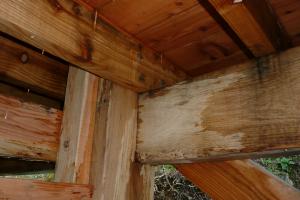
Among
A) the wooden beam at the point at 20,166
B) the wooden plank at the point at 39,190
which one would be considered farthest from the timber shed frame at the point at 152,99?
the wooden beam at the point at 20,166

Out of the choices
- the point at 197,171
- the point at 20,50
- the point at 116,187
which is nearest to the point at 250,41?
the point at 197,171

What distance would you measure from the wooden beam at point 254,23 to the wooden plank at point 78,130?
19.5 inches

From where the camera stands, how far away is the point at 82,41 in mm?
1029

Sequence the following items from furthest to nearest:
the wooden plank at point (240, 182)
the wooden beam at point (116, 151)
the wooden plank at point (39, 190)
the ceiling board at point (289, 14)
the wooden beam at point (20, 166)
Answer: the wooden beam at point (20, 166), the wooden plank at point (240, 182), the wooden beam at point (116, 151), the ceiling board at point (289, 14), the wooden plank at point (39, 190)

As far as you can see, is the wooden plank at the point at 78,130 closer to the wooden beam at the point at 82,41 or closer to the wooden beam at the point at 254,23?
the wooden beam at the point at 82,41

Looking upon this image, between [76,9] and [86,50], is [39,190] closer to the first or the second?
[86,50]

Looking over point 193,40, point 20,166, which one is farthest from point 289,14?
point 20,166

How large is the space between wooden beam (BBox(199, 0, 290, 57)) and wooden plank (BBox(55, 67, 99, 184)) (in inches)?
19.5

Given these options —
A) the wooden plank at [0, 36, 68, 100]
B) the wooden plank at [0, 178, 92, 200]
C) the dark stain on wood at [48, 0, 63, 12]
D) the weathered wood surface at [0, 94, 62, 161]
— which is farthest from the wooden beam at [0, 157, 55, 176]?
the dark stain on wood at [48, 0, 63, 12]

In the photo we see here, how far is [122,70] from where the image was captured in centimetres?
115

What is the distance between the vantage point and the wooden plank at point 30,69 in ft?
4.50

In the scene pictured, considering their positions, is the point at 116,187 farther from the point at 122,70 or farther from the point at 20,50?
the point at 20,50

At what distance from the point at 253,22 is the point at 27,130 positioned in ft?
2.65

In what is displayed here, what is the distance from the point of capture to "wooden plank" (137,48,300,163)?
93 cm
